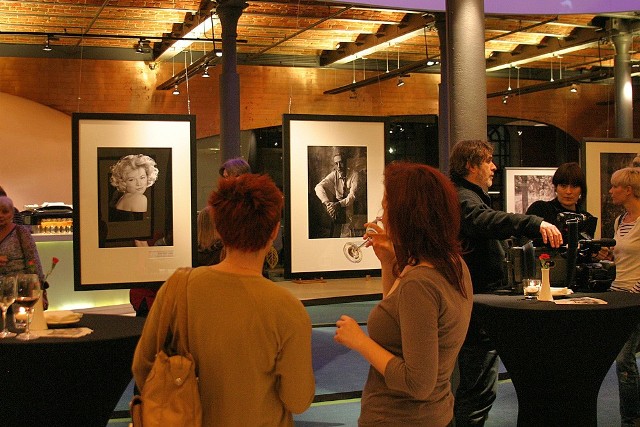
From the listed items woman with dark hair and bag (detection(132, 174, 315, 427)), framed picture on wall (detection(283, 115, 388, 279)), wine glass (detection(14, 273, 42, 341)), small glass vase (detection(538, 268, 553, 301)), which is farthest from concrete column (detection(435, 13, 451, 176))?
woman with dark hair and bag (detection(132, 174, 315, 427))

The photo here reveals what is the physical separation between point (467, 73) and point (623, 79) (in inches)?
451

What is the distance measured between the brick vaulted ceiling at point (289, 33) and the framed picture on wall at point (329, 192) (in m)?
6.71

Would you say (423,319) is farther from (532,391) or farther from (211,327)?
(532,391)

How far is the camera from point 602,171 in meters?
7.88

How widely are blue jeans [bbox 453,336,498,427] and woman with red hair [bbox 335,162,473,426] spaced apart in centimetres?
159

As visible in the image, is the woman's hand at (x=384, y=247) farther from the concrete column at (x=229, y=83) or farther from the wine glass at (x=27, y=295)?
the concrete column at (x=229, y=83)

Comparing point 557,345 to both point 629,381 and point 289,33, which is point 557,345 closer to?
point 629,381

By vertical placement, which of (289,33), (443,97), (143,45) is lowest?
(443,97)

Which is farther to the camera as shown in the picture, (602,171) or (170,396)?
(602,171)

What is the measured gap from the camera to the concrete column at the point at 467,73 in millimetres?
6055

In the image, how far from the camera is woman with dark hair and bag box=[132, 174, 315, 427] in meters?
2.31

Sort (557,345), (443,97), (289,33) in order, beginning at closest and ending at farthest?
(557,345)
(443,97)
(289,33)


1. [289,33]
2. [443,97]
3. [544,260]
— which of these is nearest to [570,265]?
[544,260]

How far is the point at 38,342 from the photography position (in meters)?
3.32
